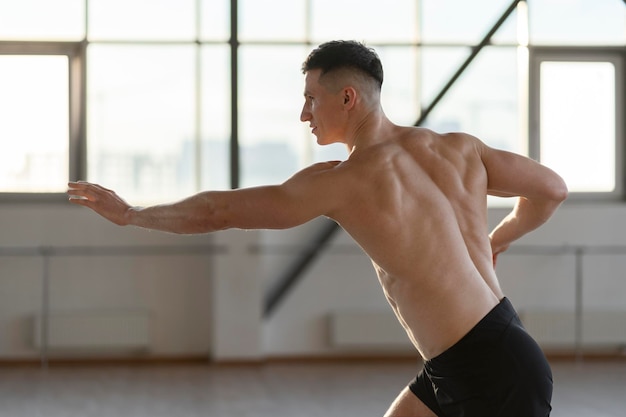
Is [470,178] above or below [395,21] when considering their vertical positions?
below

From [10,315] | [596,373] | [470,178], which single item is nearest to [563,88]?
[596,373]

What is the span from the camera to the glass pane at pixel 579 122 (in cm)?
738

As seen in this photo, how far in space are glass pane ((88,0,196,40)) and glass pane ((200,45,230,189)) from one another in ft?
0.81

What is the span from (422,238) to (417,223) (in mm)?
32

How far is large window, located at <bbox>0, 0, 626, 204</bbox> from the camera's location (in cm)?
702

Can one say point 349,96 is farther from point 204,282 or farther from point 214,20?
point 214,20

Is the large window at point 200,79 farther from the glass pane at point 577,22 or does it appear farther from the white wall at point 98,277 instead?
the white wall at point 98,277

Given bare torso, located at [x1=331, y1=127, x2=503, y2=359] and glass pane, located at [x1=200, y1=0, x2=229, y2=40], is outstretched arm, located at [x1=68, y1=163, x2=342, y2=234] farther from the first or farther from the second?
glass pane, located at [x1=200, y1=0, x2=229, y2=40]

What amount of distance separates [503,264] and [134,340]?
269 centimetres

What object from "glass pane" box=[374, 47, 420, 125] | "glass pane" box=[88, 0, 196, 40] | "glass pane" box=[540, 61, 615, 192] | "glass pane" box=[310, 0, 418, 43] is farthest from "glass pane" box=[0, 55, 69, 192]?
"glass pane" box=[540, 61, 615, 192]

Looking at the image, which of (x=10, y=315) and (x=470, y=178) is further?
(x=10, y=315)

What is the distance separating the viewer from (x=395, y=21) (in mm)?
7191

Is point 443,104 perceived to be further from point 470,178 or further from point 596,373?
point 470,178

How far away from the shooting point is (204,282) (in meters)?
6.96
